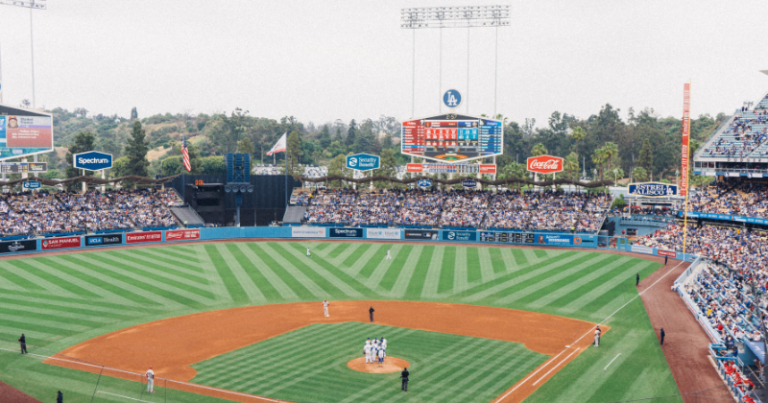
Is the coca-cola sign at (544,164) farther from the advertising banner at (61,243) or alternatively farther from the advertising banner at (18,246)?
the advertising banner at (18,246)

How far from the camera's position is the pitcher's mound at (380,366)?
26.1 m

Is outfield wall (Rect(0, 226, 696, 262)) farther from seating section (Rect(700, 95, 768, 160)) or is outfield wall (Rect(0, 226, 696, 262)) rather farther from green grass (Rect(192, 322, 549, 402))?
green grass (Rect(192, 322, 549, 402))

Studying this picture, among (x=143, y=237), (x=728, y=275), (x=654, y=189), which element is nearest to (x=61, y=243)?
(x=143, y=237)

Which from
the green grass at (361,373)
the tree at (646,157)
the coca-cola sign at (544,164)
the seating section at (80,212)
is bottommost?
the green grass at (361,373)

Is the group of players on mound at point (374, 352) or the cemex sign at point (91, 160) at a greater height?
the cemex sign at point (91, 160)

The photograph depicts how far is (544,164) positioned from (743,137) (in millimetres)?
20029

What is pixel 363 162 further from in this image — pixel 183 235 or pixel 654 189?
pixel 654 189

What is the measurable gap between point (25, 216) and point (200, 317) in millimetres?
35566

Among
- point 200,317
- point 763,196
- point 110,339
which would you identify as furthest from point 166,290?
point 763,196

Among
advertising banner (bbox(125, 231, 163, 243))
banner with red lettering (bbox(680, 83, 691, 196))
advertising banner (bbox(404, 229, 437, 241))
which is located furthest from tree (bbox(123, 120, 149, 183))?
banner with red lettering (bbox(680, 83, 691, 196))

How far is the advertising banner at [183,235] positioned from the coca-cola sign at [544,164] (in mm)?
38616

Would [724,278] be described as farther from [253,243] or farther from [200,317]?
[253,243]

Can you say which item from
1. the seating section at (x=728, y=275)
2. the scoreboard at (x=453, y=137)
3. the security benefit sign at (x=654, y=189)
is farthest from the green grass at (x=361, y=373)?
the scoreboard at (x=453, y=137)

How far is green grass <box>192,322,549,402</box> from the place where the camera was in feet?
77.5
